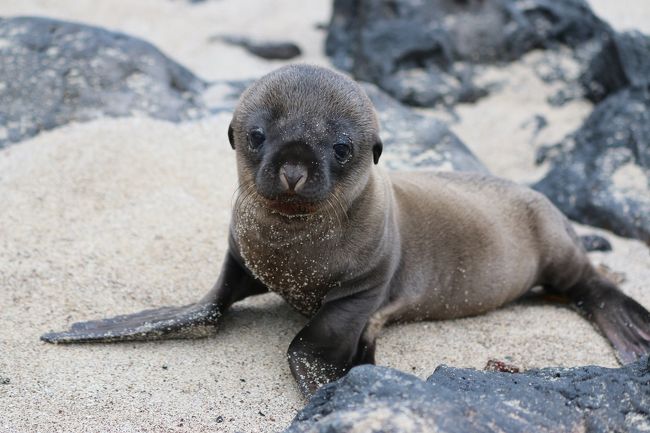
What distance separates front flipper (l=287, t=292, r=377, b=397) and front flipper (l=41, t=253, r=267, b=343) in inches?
19.1

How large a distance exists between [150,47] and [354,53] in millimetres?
3299

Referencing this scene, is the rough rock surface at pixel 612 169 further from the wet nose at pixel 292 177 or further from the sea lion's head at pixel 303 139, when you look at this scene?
the wet nose at pixel 292 177

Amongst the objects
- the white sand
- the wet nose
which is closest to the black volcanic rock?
the white sand

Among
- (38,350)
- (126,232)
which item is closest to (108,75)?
(126,232)

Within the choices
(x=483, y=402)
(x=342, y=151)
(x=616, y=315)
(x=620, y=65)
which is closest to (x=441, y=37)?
(x=620, y=65)

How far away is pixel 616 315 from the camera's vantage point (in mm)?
4777

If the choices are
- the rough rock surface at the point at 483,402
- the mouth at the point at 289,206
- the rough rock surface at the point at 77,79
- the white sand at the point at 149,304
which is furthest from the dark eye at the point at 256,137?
the rough rock surface at the point at 77,79

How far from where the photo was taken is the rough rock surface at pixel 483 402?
2373 mm

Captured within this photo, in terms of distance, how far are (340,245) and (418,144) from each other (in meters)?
2.90

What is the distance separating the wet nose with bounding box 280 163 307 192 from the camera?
10.9 feet

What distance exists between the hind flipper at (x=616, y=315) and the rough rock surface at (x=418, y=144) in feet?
5.43

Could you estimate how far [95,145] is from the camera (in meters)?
5.83

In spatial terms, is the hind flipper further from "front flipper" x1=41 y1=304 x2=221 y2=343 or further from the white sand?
"front flipper" x1=41 y1=304 x2=221 y2=343

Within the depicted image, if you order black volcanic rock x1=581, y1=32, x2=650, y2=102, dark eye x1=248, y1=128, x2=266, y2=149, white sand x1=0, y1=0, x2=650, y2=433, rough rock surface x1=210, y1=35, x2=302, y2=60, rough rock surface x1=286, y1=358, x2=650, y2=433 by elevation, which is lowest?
rough rock surface x1=210, y1=35, x2=302, y2=60
